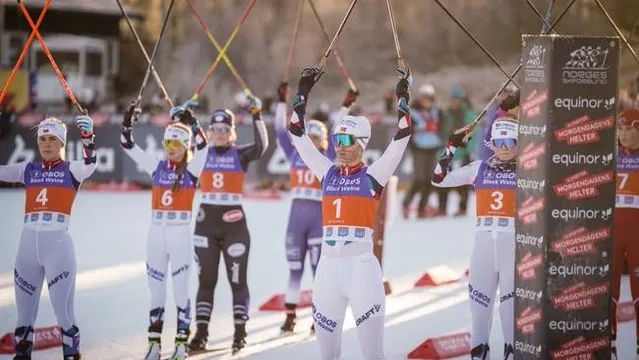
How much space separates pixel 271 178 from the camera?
2298cm

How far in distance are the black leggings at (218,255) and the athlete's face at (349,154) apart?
2067 millimetres

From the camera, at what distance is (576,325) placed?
741 cm

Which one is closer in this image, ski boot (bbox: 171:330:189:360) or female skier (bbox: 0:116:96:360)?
female skier (bbox: 0:116:96:360)

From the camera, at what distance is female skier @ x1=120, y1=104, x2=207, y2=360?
933 centimetres

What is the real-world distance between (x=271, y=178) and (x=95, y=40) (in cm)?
2016

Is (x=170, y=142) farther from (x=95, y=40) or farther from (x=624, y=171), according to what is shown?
(x=95, y=40)

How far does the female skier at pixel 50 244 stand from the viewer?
348 inches

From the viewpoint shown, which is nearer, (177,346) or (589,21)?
(177,346)

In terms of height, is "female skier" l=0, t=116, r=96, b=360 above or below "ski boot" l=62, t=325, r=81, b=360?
above

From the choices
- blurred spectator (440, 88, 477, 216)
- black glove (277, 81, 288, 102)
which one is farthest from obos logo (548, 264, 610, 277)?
blurred spectator (440, 88, 477, 216)

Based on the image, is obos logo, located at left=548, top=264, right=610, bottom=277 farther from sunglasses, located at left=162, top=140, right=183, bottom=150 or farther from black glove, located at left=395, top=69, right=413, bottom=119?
sunglasses, located at left=162, top=140, right=183, bottom=150

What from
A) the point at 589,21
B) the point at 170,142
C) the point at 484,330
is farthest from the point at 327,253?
the point at 589,21

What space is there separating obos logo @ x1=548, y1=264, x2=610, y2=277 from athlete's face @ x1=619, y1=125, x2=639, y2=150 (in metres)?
2.83

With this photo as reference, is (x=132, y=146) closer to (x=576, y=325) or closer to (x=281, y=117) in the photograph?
(x=281, y=117)
